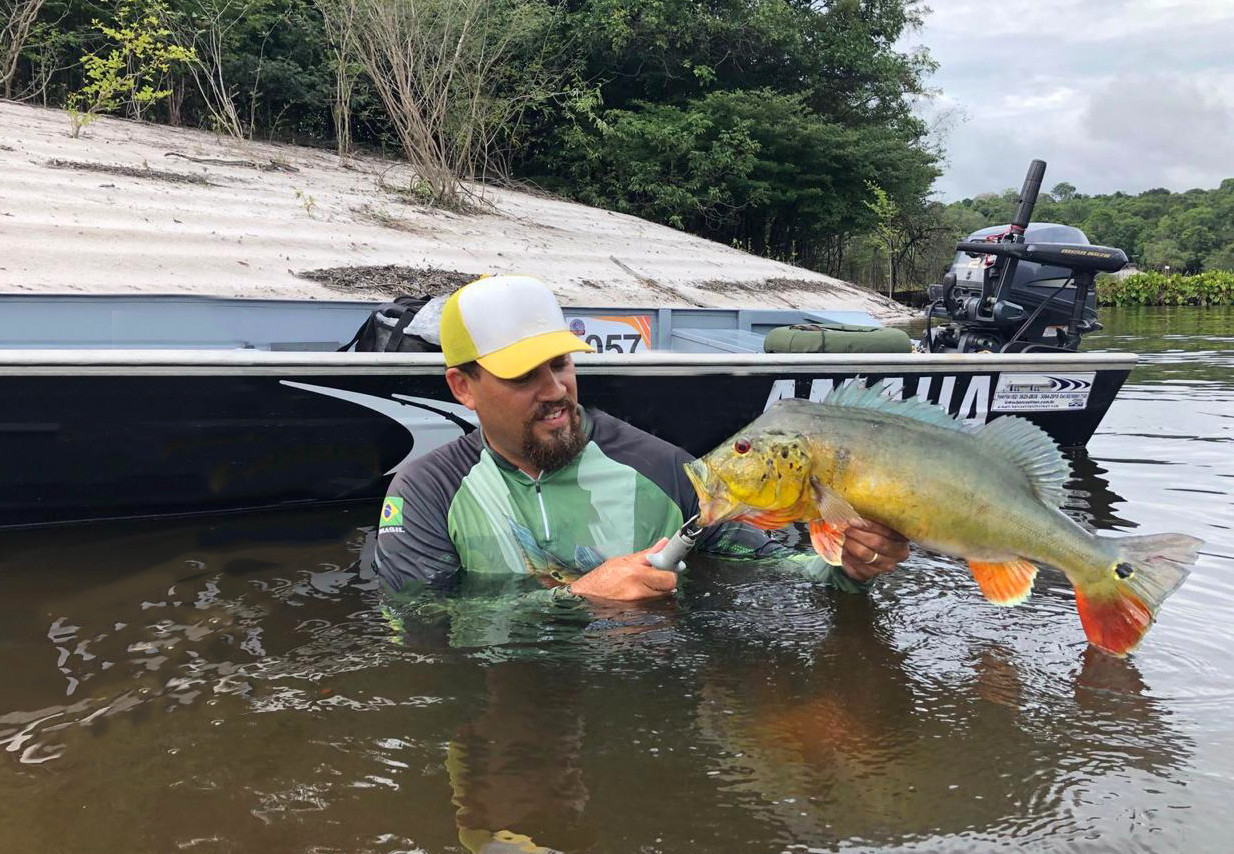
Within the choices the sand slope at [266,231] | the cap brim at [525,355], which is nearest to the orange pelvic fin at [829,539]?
the cap brim at [525,355]

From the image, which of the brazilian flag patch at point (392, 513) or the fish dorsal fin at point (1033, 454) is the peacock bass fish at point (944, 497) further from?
the brazilian flag patch at point (392, 513)

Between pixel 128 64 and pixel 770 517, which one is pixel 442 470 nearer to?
pixel 770 517

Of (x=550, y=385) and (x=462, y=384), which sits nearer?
(x=550, y=385)

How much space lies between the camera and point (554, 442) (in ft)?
10.5

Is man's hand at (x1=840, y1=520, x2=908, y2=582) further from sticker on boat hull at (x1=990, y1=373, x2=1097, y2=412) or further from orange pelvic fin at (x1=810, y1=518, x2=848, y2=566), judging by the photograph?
sticker on boat hull at (x1=990, y1=373, x2=1097, y2=412)

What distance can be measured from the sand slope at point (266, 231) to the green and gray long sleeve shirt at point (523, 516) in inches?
343

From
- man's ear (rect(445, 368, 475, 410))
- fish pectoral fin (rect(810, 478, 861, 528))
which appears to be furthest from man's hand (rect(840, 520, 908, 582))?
man's ear (rect(445, 368, 475, 410))

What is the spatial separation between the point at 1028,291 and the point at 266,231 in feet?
38.6

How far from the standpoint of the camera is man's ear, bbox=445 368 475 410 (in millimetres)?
3160

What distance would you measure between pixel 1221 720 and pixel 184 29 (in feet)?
73.9

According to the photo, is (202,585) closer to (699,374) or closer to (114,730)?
(114,730)

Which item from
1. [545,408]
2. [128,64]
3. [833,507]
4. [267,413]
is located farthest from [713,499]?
[128,64]

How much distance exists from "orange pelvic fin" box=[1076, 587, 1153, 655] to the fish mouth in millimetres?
1089

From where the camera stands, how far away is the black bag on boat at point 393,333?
5734mm
